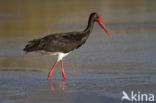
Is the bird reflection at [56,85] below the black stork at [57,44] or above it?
below

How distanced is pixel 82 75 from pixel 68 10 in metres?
15.1

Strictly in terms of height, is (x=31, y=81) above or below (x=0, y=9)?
below

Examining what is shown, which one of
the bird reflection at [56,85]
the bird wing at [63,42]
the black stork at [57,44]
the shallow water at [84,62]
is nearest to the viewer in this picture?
the shallow water at [84,62]

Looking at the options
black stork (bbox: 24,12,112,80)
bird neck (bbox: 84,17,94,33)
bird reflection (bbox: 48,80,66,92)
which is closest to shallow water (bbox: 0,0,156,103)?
bird reflection (bbox: 48,80,66,92)

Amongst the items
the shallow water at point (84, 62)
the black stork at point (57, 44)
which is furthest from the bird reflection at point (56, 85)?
the black stork at point (57, 44)

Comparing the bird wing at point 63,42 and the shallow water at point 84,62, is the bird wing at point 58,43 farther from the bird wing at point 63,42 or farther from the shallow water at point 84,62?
the shallow water at point 84,62

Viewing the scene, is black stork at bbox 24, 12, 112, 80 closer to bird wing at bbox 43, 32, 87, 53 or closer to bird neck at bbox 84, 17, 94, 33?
bird wing at bbox 43, 32, 87, 53

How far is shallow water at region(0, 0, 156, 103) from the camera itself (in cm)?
845

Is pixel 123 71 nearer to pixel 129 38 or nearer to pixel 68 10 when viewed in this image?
pixel 129 38

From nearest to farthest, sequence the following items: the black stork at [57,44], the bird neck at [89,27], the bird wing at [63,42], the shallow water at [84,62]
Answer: the shallow water at [84,62] < the black stork at [57,44] < the bird wing at [63,42] < the bird neck at [89,27]

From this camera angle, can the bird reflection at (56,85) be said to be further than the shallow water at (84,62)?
Yes

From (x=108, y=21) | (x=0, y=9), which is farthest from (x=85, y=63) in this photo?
(x=0, y=9)

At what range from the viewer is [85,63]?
453 inches

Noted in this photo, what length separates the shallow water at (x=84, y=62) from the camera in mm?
8453
